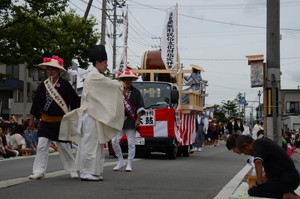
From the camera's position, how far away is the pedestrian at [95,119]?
8.13 m

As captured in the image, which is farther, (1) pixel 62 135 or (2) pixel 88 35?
(2) pixel 88 35

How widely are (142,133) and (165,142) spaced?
2.23ft

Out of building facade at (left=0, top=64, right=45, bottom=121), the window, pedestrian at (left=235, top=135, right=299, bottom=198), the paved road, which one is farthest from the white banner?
the window

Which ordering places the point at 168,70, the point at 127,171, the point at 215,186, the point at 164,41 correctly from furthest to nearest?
1. the point at 164,41
2. the point at 168,70
3. the point at 127,171
4. the point at 215,186

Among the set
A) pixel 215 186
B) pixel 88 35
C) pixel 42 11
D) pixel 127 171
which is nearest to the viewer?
pixel 215 186

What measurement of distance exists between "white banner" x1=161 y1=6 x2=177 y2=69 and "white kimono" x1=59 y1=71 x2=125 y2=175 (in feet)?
26.9

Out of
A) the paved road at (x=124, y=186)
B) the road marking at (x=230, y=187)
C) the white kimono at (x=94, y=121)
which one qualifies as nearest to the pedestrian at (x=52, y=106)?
the white kimono at (x=94, y=121)

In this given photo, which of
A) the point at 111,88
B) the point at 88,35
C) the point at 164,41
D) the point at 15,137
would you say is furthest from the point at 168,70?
the point at 88,35

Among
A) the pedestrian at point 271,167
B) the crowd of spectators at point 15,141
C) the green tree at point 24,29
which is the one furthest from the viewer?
the green tree at point 24,29

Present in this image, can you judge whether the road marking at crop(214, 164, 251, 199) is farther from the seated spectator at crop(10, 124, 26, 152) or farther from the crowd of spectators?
the seated spectator at crop(10, 124, 26, 152)

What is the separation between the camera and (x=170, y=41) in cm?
1788

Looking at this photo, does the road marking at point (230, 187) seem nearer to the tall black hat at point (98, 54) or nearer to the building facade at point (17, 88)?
the tall black hat at point (98, 54)

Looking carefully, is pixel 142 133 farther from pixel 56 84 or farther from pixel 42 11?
pixel 42 11

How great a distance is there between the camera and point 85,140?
8211mm
